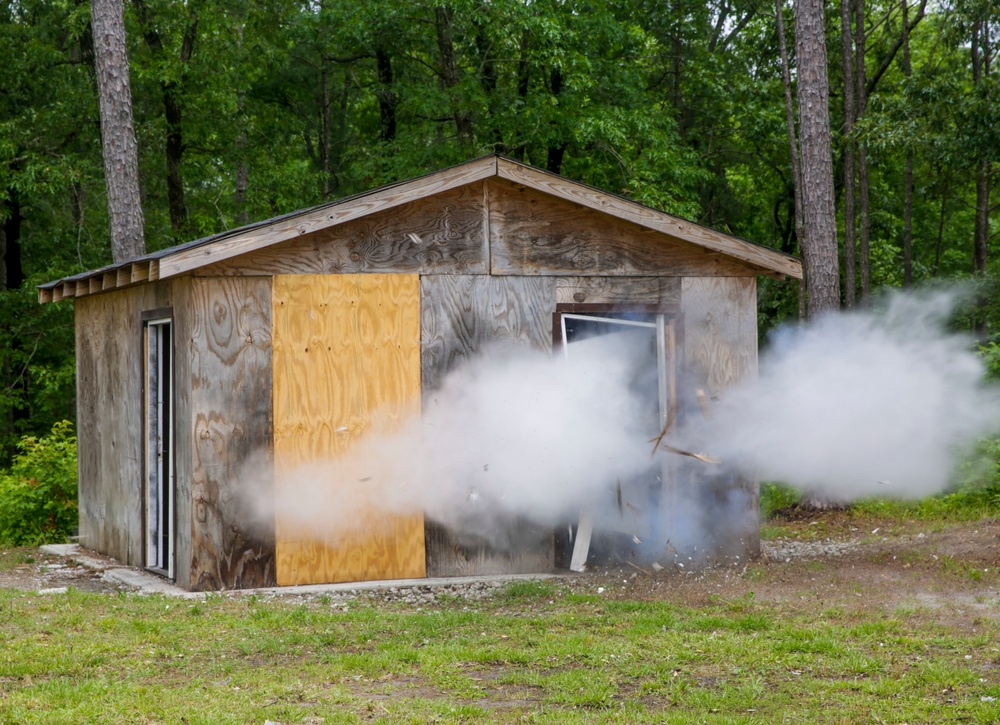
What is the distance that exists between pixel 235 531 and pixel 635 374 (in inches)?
145

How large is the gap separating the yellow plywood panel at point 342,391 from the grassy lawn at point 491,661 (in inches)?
28.5

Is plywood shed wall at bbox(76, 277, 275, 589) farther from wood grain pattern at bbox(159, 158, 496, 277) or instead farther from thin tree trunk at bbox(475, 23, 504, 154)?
thin tree trunk at bbox(475, 23, 504, 154)

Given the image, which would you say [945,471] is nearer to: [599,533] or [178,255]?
[599,533]

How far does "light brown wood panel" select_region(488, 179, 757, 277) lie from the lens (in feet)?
30.7

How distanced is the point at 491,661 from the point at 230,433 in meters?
3.31

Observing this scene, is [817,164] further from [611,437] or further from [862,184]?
[862,184]

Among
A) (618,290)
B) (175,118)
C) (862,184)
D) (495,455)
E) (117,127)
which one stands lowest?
(495,455)

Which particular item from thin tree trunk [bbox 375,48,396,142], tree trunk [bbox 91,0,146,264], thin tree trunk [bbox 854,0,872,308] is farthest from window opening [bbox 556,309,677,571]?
thin tree trunk [bbox 375,48,396,142]

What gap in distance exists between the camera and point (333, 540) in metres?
9.00

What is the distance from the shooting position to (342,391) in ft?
29.7

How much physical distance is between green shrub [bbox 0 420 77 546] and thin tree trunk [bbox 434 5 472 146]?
9.99m

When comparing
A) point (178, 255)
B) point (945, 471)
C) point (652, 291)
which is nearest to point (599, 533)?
point (652, 291)

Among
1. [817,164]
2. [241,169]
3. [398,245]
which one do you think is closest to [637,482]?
[398,245]

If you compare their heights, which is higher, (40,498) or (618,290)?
(618,290)
